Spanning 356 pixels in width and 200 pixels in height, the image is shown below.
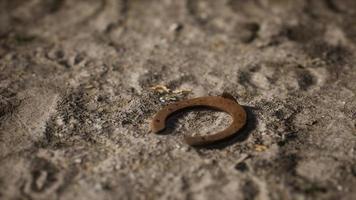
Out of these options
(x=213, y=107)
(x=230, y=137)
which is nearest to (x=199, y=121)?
(x=213, y=107)

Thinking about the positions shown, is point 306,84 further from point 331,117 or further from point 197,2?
point 197,2

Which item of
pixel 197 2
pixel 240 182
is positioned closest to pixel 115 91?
pixel 240 182

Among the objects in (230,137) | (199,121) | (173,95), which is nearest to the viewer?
(230,137)

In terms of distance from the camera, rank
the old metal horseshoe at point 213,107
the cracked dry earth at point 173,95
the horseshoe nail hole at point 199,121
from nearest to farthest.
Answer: the cracked dry earth at point 173,95
the old metal horseshoe at point 213,107
the horseshoe nail hole at point 199,121

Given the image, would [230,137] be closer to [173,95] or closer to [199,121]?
[199,121]

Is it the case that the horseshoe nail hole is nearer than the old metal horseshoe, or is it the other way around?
the old metal horseshoe
